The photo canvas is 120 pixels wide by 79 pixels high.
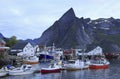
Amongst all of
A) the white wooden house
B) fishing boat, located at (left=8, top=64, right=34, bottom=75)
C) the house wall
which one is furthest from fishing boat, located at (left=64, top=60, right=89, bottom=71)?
the house wall

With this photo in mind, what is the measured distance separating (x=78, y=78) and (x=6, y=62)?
3903 cm

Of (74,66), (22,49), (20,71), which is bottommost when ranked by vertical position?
(20,71)

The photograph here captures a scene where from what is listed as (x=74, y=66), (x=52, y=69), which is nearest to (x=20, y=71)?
(x=52, y=69)

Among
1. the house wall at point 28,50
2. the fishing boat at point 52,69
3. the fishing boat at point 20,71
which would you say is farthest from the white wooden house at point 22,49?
the fishing boat at point 20,71

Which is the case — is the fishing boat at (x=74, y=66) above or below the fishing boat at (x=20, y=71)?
above

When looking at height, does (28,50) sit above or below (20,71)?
above

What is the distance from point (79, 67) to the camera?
327 ft

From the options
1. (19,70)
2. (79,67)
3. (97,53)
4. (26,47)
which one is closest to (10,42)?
(26,47)

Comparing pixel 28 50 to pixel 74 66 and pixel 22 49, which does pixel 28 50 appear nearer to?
pixel 22 49

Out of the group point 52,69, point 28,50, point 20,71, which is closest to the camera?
point 20,71

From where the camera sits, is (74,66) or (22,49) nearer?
(74,66)

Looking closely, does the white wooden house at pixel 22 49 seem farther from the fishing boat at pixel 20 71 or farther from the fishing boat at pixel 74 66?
the fishing boat at pixel 20 71

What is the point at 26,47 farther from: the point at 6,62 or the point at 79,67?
the point at 79,67

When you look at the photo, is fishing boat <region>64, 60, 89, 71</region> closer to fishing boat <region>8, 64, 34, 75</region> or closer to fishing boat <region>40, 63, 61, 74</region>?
fishing boat <region>40, 63, 61, 74</region>
